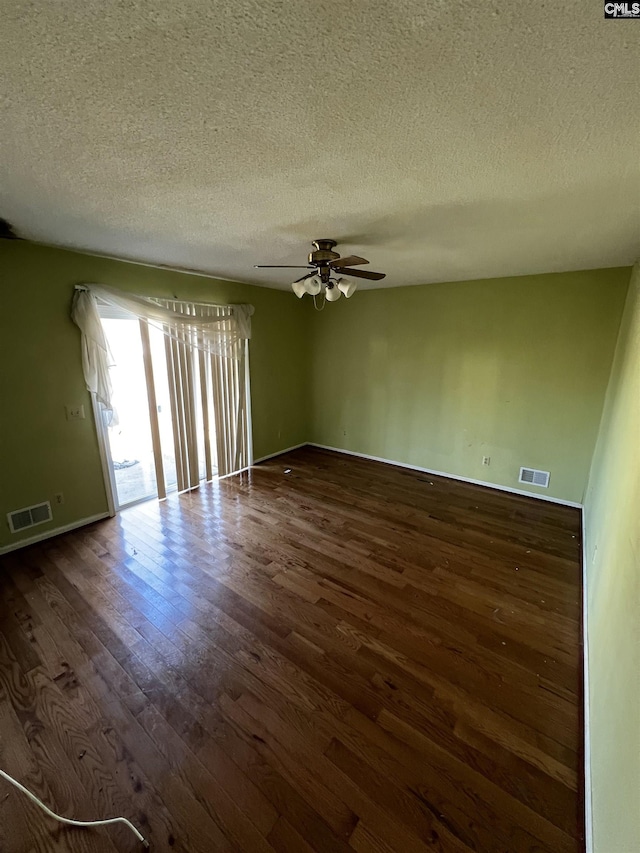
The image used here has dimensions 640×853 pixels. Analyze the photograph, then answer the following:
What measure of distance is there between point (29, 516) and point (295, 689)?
2605 millimetres

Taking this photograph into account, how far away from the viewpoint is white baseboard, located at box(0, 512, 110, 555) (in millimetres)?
2752

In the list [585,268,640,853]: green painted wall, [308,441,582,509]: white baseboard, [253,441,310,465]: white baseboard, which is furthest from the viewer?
[253,441,310,465]: white baseboard

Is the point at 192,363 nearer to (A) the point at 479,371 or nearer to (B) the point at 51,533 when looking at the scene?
(B) the point at 51,533

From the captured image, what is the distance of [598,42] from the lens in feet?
2.60

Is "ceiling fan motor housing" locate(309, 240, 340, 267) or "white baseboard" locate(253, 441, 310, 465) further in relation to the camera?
"white baseboard" locate(253, 441, 310, 465)

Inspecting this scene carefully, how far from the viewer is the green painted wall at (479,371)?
3.34 metres

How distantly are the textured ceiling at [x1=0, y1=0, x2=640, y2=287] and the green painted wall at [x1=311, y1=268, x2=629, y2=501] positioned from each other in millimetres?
1349

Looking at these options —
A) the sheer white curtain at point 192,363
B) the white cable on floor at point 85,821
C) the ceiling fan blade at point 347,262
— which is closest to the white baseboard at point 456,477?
the sheer white curtain at point 192,363

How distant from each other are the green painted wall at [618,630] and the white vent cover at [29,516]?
3.74 m

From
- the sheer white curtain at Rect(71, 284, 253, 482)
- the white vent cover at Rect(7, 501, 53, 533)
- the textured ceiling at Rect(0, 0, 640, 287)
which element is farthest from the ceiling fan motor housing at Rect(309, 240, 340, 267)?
the white vent cover at Rect(7, 501, 53, 533)

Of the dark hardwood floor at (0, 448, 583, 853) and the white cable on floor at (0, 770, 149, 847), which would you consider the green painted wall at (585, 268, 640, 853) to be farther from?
the white cable on floor at (0, 770, 149, 847)

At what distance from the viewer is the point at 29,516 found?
9.27 ft

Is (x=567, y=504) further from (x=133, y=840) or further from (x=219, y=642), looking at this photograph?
(x=133, y=840)

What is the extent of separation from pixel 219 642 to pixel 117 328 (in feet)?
9.50
